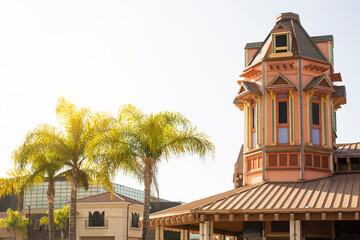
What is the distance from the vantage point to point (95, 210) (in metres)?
62.2

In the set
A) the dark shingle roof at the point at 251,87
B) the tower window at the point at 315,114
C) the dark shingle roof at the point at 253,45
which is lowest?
the tower window at the point at 315,114

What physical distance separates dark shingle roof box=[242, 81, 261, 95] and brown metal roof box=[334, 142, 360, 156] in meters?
5.02

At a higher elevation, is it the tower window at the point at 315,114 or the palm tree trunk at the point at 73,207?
the tower window at the point at 315,114

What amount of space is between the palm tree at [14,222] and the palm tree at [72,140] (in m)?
38.5

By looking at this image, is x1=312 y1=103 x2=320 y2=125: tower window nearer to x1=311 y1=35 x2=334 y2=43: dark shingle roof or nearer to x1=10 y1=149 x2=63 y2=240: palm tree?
x1=311 y1=35 x2=334 y2=43: dark shingle roof

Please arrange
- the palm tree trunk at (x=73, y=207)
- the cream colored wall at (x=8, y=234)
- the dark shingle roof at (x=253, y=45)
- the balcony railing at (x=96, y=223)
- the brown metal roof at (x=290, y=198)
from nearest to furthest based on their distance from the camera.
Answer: the brown metal roof at (x=290, y=198) → the palm tree trunk at (x=73, y=207) → the dark shingle roof at (x=253, y=45) → the balcony railing at (x=96, y=223) → the cream colored wall at (x=8, y=234)

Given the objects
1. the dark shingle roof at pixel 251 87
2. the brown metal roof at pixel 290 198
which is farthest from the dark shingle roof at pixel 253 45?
the brown metal roof at pixel 290 198

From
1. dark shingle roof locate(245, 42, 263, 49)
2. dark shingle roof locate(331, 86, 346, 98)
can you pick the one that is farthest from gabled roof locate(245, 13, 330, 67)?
dark shingle roof locate(331, 86, 346, 98)

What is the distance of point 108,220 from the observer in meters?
61.7

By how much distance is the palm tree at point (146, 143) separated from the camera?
84.2 ft

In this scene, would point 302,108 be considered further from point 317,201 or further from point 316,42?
point 317,201

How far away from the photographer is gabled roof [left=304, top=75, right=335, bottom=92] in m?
27.3

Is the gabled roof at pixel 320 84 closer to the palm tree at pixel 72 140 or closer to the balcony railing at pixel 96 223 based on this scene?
the palm tree at pixel 72 140

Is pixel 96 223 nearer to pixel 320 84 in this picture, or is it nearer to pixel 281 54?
pixel 281 54
